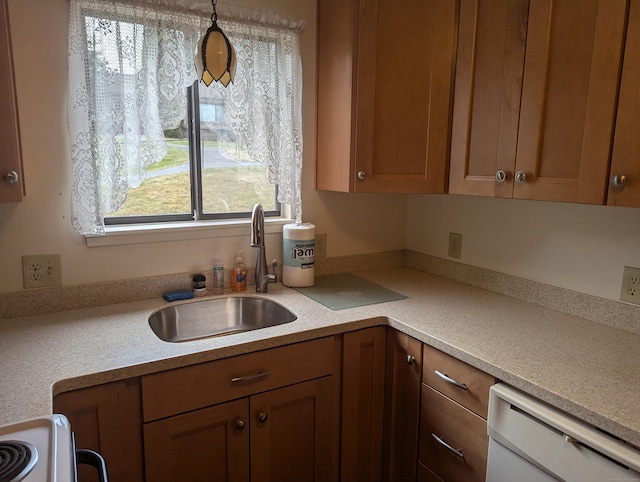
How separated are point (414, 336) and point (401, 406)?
0.30 m

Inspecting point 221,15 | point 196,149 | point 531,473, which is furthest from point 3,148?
point 531,473

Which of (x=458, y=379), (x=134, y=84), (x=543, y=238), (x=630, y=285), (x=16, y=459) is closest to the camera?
(x=16, y=459)

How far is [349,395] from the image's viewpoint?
159 centimetres

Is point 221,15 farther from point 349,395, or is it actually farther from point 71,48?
point 349,395

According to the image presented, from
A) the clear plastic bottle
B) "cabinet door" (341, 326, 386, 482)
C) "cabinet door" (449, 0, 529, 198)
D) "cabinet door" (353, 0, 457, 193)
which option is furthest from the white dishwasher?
the clear plastic bottle

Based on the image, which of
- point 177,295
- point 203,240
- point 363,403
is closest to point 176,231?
point 203,240

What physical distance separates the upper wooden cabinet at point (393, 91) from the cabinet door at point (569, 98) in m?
0.35

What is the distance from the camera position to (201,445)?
1343 mm

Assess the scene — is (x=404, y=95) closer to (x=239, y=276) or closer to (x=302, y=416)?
(x=239, y=276)

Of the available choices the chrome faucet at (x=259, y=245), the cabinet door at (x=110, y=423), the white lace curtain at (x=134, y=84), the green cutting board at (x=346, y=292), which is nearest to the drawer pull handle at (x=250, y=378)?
the cabinet door at (x=110, y=423)

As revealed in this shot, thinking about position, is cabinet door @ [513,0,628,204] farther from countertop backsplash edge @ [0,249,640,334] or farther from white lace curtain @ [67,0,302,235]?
white lace curtain @ [67,0,302,235]

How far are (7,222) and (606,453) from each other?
1.81 meters

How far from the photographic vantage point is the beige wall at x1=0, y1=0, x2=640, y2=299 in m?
1.46

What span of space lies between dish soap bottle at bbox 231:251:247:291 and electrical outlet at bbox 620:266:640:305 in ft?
4.49
